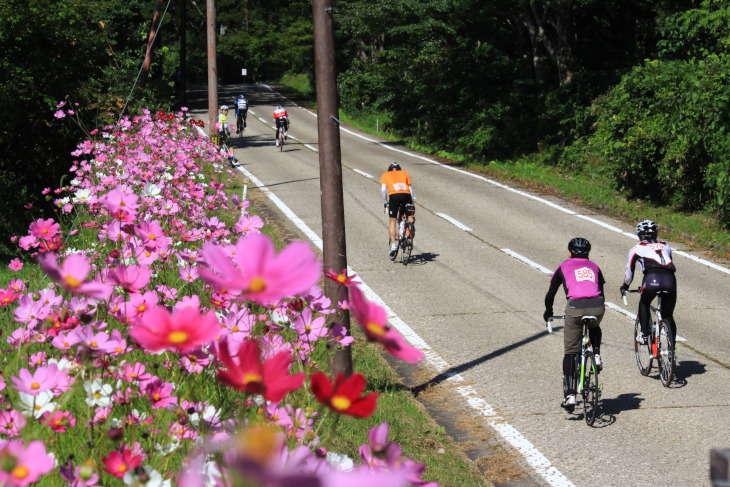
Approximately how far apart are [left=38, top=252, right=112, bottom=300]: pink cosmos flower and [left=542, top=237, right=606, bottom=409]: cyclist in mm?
6255

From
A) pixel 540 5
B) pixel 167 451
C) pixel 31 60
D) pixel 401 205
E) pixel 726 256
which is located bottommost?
pixel 726 256

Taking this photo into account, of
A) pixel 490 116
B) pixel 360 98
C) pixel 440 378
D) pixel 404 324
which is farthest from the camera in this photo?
pixel 360 98

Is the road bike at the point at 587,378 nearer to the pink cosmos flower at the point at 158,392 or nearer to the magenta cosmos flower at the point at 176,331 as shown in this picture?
the pink cosmos flower at the point at 158,392

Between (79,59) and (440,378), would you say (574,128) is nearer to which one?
(79,59)

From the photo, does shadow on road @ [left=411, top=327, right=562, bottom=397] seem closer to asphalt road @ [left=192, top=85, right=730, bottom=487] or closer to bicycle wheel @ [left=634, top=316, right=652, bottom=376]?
asphalt road @ [left=192, top=85, right=730, bottom=487]

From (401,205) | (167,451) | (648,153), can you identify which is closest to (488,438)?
(167,451)

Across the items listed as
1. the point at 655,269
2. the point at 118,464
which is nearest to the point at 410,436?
the point at 655,269

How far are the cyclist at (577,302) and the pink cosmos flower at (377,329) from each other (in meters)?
6.36

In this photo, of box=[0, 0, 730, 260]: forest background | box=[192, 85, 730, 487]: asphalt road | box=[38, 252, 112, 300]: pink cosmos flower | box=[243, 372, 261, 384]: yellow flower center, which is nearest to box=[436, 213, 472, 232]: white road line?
box=[192, 85, 730, 487]: asphalt road

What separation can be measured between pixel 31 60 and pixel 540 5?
53.2 feet

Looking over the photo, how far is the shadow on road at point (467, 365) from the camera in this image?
8.22m

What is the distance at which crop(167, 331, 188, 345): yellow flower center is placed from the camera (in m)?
1.24

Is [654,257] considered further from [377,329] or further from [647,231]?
[377,329]

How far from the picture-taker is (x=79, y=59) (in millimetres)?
19766
